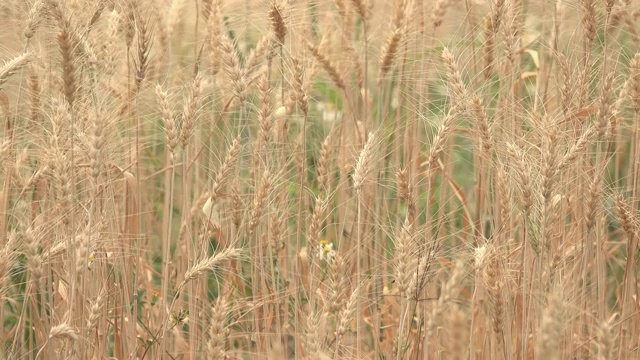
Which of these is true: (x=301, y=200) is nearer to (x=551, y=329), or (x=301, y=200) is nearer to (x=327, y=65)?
(x=327, y=65)

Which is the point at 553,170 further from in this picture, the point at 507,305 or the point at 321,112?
the point at 321,112

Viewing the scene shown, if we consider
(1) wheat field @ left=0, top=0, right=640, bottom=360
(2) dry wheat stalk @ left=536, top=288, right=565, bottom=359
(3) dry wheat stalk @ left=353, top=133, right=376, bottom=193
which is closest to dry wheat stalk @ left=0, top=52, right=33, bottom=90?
(1) wheat field @ left=0, top=0, right=640, bottom=360

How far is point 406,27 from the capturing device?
2936mm

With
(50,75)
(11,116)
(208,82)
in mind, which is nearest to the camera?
(50,75)

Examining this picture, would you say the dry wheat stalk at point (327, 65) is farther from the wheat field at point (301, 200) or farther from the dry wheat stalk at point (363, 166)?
the dry wheat stalk at point (363, 166)

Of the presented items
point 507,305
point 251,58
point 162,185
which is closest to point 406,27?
point 251,58

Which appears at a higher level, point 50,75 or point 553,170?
point 50,75

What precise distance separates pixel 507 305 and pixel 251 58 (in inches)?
46.4

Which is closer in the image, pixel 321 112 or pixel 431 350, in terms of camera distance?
pixel 431 350

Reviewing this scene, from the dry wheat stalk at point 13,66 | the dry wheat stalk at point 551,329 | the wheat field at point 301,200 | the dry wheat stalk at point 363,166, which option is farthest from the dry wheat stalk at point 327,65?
the dry wheat stalk at point 551,329

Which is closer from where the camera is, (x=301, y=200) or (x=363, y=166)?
(x=363, y=166)

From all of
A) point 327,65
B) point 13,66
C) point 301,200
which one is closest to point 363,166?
point 301,200

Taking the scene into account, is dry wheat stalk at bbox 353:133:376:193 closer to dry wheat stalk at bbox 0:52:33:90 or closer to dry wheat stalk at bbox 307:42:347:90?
dry wheat stalk at bbox 307:42:347:90

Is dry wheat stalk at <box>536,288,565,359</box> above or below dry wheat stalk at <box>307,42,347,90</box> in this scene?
below
